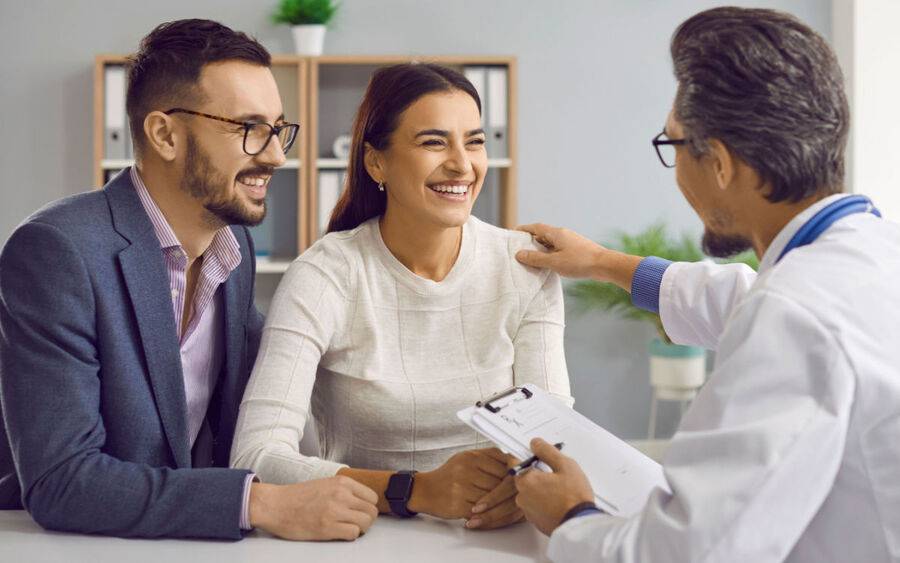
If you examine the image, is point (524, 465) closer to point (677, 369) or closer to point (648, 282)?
point (648, 282)

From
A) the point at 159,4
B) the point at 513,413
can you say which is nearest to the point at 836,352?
the point at 513,413

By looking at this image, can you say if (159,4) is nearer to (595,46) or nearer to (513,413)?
(595,46)

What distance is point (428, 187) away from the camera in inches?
79.3

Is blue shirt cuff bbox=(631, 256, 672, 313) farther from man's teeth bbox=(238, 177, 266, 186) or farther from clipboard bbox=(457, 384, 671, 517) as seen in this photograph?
man's teeth bbox=(238, 177, 266, 186)

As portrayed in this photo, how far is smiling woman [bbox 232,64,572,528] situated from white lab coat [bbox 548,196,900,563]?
0.79m

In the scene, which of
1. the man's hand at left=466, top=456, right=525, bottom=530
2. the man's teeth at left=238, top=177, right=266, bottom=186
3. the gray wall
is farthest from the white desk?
the gray wall

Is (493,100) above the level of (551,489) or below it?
above

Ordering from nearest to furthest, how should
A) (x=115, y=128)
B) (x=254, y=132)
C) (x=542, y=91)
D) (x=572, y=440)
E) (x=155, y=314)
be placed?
(x=572, y=440), (x=155, y=314), (x=254, y=132), (x=115, y=128), (x=542, y=91)

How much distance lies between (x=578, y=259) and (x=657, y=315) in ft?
8.06

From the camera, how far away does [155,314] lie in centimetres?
167

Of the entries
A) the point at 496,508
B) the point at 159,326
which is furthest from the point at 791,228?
the point at 159,326

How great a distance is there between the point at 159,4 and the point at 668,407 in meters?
3.10

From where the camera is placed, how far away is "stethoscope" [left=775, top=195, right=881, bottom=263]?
124 cm

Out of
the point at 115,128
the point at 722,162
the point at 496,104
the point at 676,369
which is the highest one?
the point at 496,104
